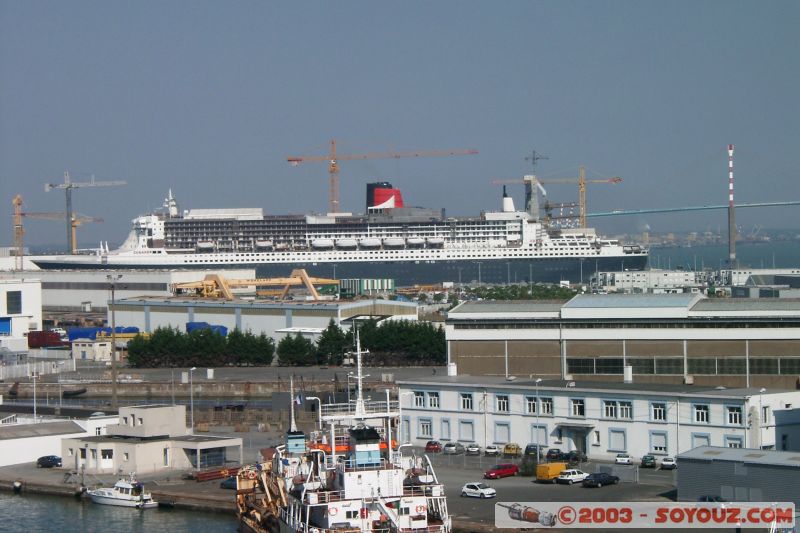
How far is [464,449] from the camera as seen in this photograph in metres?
18.5

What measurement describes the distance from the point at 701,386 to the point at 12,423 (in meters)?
9.84

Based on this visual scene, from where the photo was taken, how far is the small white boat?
15.7 meters

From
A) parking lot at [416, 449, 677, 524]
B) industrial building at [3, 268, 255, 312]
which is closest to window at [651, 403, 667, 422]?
parking lot at [416, 449, 677, 524]

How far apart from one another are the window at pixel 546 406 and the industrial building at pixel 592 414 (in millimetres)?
13

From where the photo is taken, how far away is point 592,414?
57.7ft

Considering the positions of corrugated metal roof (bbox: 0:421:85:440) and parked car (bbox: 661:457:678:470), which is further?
corrugated metal roof (bbox: 0:421:85:440)

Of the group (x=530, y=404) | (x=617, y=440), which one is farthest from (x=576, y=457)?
(x=530, y=404)

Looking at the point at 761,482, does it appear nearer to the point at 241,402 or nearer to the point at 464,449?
the point at 464,449

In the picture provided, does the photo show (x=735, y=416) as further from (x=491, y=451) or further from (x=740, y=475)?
(x=491, y=451)

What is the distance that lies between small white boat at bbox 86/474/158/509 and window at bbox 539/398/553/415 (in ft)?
16.9

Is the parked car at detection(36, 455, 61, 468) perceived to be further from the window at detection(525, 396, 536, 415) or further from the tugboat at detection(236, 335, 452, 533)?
the tugboat at detection(236, 335, 452, 533)

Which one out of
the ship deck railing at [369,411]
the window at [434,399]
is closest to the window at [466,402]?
the window at [434,399]

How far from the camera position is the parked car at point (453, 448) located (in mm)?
18312

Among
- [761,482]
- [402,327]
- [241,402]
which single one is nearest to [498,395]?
[761,482]
